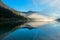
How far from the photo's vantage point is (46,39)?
7.32 metres

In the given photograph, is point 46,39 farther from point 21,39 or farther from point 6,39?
point 6,39

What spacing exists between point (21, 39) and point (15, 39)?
0.24m

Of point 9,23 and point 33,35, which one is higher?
point 9,23

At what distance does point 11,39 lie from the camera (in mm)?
7113

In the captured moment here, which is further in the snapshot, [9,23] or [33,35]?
[9,23]

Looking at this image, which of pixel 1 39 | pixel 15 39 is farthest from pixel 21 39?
pixel 1 39

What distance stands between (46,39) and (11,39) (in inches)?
56.4

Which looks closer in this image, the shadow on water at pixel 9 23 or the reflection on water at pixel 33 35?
the reflection on water at pixel 33 35

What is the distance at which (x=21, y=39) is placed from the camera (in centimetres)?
721

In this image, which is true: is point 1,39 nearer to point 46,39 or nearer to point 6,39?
point 6,39

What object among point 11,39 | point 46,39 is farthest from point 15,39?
point 46,39

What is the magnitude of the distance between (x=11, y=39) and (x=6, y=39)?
199 mm

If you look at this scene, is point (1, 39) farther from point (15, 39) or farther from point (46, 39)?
point (46, 39)

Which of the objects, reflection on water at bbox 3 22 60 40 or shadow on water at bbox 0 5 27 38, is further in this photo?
shadow on water at bbox 0 5 27 38
